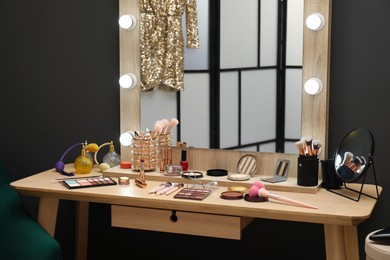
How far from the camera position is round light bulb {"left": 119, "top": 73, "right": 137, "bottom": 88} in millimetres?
3078

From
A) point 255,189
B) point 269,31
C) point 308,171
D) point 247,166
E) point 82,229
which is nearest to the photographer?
point 255,189

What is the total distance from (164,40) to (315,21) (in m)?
0.69

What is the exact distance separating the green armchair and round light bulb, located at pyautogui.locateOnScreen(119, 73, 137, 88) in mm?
665

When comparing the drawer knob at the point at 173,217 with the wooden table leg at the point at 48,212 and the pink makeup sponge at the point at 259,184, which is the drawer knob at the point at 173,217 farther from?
the wooden table leg at the point at 48,212

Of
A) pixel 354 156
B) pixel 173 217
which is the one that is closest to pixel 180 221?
pixel 173 217

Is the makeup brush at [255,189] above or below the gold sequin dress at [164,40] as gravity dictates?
below

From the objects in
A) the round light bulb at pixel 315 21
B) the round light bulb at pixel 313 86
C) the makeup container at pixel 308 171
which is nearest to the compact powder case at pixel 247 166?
the makeup container at pixel 308 171

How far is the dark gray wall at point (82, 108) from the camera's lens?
2789 millimetres

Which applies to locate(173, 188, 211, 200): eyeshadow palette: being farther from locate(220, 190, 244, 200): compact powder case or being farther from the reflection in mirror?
the reflection in mirror

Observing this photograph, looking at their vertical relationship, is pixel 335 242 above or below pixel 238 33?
below

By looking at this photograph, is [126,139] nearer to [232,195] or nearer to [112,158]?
[112,158]

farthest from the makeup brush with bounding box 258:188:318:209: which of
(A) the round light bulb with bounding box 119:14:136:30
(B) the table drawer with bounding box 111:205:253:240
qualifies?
(A) the round light bulb with bounding box 119:14:136:30

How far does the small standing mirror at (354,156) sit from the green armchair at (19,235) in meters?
1.09

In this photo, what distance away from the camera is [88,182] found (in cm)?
281
